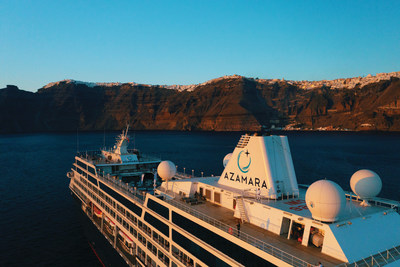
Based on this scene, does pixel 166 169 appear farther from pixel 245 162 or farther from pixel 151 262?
pixel 245 162

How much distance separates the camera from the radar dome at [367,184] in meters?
15.9

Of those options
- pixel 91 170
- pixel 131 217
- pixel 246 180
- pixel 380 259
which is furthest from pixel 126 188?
pixel 380 259

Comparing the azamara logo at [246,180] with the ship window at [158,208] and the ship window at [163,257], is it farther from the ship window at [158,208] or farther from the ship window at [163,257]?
the ship window at [163,257]

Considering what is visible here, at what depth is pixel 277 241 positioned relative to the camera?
1401 cm

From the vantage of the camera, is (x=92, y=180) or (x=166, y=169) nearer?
(x=166, y=169)

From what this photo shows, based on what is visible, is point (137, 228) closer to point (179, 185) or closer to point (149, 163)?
point (179, 185)

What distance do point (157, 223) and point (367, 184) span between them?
1415 cm

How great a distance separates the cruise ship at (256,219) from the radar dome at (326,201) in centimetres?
4

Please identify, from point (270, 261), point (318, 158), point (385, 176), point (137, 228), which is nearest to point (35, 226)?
point (137, 228)

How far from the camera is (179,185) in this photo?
904 inches

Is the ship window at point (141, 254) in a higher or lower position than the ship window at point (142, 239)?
lower

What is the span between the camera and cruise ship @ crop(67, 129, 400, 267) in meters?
12.7

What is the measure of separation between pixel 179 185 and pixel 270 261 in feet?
39.1

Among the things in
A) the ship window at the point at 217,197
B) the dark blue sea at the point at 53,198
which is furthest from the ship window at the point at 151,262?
the dark blue sea at the point at 53,198
